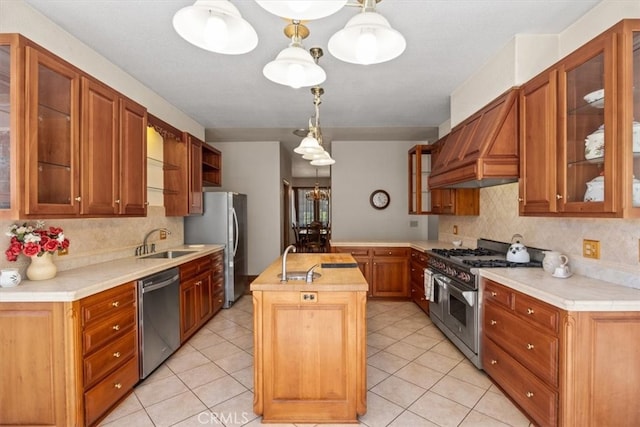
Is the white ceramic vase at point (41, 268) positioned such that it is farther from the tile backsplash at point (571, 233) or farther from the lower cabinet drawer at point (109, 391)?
the tile backsplash at point (571, 233)

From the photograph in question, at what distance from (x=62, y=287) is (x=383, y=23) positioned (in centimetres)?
225

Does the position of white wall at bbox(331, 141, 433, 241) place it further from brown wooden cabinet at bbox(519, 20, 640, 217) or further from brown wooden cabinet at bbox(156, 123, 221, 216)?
brown wooden cabinet at bbox(519, 20, 640, 217)

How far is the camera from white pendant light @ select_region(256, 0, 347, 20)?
894 mm

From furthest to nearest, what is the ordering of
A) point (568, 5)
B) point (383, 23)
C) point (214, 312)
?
point (214, 312) → point (568, 5) → point (383, 23)

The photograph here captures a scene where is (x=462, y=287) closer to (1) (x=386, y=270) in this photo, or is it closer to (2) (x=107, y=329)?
(1) (x=386, y=270)

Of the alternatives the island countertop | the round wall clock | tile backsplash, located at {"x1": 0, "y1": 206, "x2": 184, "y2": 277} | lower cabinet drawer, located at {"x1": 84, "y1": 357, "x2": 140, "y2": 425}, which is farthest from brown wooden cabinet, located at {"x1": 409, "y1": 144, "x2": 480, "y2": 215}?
lower cabinet drawer, located at {"x1": 84, "y1": 357, "x2": 140, "y2": 425}

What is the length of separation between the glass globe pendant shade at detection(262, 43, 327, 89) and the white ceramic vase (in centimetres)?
198

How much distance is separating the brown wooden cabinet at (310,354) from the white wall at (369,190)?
12.7 feet

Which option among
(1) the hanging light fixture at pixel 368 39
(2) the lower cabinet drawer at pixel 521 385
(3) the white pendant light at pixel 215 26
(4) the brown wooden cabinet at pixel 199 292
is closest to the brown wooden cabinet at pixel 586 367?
(2) the lower cabinet drawer at pixel 521 385

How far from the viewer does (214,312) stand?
4.07m

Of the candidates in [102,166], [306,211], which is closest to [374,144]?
[102,166]

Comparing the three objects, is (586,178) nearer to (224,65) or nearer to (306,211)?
(224,65)

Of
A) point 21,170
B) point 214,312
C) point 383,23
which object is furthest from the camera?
point 214,312

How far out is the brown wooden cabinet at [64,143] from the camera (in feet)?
5.81
